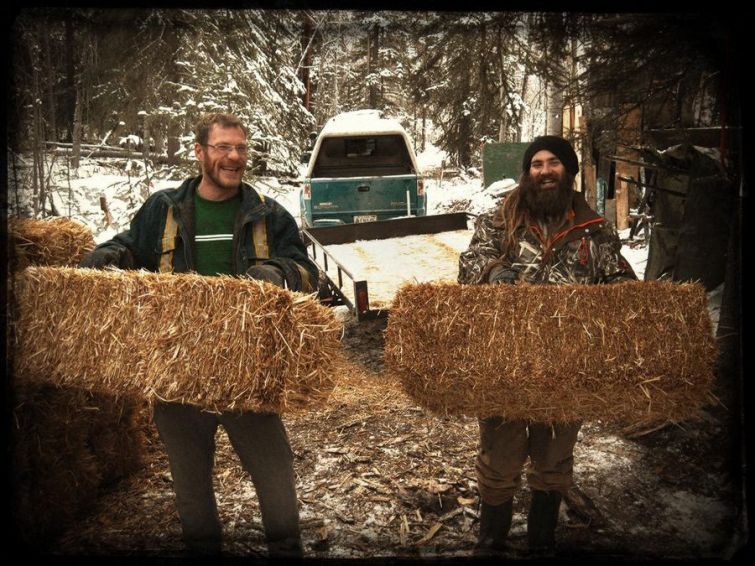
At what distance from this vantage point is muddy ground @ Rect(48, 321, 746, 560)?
2.99 metres

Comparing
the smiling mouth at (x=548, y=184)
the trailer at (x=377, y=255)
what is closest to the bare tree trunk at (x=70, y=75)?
the smiling mouth at (x=548, y=184)

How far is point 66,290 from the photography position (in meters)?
2.29

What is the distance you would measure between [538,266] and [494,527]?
135 centimetres

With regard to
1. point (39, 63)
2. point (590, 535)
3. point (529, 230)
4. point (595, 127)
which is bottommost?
point (590, 535)

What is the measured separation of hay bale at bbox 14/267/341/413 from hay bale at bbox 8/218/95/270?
1.91 ft

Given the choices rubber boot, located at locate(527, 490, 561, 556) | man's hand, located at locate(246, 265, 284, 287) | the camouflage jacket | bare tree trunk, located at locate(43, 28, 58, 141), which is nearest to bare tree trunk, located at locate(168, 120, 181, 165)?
bare tree trunk, located at locate(43, 28, 58, 141)

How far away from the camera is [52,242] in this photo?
3.00 metres

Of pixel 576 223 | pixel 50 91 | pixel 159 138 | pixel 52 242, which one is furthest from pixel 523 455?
pixel 159 138

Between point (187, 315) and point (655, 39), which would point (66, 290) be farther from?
point (655, 39)

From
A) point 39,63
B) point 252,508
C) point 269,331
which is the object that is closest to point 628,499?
point 252,508

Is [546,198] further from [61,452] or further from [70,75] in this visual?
[61,452]

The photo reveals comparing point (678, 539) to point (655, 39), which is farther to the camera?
point (678, 539)

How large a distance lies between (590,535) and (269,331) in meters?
2.39

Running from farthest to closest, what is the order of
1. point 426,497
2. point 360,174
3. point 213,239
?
1. point 360,174
2. point 426,497
3. point 213,239
